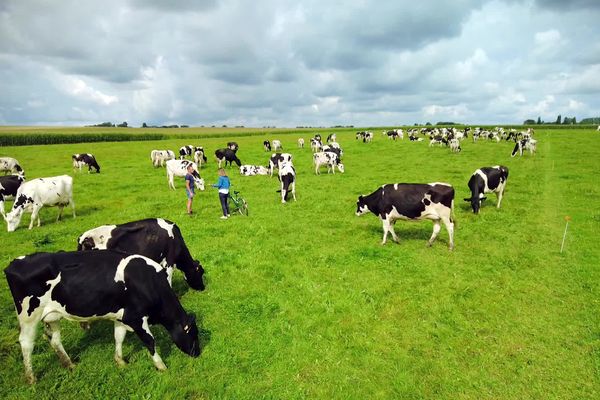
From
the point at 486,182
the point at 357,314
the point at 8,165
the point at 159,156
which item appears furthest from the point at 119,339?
the point at 8,165

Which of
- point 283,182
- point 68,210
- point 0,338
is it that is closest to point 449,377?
point 0,338

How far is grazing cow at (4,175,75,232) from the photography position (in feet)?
46.1

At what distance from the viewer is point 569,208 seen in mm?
16219

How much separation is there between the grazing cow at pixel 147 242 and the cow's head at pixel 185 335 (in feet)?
5.71

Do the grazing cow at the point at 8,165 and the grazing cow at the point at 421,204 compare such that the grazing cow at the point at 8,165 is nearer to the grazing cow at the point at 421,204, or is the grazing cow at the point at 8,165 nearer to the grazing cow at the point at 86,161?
the grazing cow at the point at 86,161

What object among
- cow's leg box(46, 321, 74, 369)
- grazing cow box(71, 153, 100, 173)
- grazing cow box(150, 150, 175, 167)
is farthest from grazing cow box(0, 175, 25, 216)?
grazing cow box(150, 150, 175, 167)

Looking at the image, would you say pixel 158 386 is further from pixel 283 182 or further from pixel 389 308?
pixel 283 182

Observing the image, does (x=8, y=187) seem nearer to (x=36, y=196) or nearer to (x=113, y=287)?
(x=36, y=196)

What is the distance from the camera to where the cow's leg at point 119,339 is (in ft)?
19.6

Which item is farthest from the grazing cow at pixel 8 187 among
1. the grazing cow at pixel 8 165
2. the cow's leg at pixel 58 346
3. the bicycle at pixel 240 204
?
the grazing cow at pixel 8 165

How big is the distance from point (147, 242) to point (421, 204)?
8253 millimetres

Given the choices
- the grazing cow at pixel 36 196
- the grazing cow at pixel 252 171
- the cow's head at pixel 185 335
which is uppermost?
the grazing cow at pixel 36 196

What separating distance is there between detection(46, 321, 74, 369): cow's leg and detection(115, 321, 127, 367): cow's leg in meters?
0.77

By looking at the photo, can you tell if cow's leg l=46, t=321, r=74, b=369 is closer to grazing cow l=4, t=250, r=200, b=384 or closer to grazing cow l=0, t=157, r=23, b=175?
grazing cow l=4, t=250, r=200, b=384
